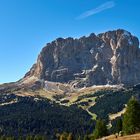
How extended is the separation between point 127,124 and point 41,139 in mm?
86171

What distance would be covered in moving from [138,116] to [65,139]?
234ft

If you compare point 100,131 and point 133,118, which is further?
point 100,131

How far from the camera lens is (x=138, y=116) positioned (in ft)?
389

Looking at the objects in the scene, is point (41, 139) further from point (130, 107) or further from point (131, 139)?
point (131, 139)

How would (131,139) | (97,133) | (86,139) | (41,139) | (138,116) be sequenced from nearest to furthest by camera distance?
(131,139) < (138,116) < (97,133) < (86,139) < (41,139)

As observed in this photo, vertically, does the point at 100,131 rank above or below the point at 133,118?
below

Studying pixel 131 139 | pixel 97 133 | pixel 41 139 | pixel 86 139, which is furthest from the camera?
pixel 41 139

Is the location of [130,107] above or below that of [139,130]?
above

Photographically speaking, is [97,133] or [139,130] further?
[97,133]

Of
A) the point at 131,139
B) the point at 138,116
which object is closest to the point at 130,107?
the point at 138,116

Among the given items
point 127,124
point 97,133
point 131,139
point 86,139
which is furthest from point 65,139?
point 131,139

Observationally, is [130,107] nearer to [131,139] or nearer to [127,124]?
[127,124]

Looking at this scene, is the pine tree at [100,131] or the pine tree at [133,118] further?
the pine tree at [100,131]

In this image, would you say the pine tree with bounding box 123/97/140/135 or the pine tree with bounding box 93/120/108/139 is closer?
the pine tree with bounding box 123/97/140/135
